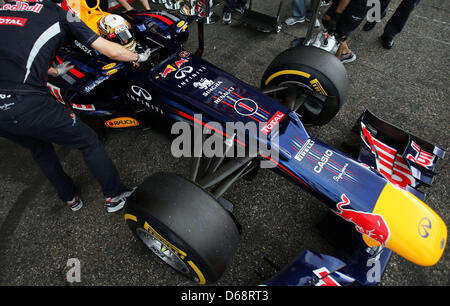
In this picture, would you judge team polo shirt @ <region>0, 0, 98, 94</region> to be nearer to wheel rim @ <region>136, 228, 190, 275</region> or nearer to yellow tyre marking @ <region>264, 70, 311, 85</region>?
wheel rim @ <region>136, 228, 190, 275</region>

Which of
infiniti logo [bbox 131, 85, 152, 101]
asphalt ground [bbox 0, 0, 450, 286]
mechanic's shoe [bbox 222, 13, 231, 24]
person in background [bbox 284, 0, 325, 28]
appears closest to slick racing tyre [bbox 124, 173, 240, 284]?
asphalt ground [bbox 0, 0, 450, 286]

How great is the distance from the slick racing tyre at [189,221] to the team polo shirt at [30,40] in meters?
0.94

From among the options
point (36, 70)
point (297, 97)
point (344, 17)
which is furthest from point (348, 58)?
point (36, 70)

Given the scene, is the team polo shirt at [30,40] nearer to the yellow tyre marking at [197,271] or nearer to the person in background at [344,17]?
the yellow tyre marking at [197,271]

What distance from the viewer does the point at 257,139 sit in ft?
6.02

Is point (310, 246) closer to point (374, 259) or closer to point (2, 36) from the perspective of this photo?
point (374, 259)

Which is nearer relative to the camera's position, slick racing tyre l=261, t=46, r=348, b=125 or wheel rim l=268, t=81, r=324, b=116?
slick racing tyre l=261, t=46, r=348, b=125

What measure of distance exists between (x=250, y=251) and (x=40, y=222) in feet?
5.69

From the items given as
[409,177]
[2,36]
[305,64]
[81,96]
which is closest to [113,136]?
[81,96]

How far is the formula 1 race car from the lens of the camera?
142cm

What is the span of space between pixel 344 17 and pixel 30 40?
314 cm

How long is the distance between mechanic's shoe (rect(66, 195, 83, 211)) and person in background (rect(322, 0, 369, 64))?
3.43m

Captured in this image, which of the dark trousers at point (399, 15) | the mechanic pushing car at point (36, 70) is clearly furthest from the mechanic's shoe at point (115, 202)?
the dark trousers at point (399, 15)
